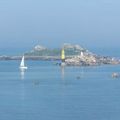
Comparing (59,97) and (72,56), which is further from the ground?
(72,56)

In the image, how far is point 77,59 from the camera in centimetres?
8550

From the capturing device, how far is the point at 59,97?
4128 cm

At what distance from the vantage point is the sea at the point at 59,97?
110 ft

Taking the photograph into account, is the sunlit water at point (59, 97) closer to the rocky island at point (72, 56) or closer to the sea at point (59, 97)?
the sea at point (59, 97)

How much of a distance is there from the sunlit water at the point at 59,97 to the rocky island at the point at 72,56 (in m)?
23.5

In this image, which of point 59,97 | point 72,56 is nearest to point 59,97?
point 59,97

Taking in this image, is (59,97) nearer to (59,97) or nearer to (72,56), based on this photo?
(59,97)

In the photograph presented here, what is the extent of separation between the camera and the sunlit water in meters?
33.4

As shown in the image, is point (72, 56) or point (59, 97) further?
point (72, 56)

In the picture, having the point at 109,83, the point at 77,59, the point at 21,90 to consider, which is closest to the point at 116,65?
the point at 77,59

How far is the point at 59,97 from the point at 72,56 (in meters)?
56.6

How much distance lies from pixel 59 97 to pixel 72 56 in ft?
186

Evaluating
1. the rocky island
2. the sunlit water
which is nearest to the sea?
the sunlit water

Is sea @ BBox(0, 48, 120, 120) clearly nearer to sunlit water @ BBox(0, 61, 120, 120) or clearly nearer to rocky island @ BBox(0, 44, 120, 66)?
sunlit water @ BBox(0, 61, 120, 120)
